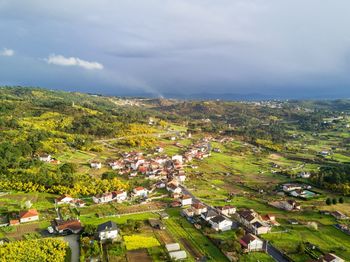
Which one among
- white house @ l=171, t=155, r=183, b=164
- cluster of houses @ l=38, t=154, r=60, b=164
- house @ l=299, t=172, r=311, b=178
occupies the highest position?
cluster of houses @ l=38, t=154, r=60, b=164

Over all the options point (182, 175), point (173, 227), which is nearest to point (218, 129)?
point (182, 175)

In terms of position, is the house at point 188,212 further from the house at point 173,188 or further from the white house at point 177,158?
the white house at point 177,158

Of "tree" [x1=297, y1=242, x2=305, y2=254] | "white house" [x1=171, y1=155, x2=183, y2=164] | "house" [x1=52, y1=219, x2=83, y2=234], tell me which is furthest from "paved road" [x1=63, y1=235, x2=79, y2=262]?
"white house" [x1=171, y1=155, x2=183, y2=164]

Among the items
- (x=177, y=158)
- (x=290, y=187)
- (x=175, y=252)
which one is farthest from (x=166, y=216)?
(x=177, y=158)

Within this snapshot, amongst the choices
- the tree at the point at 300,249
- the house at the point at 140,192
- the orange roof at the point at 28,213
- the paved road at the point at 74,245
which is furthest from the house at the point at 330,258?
the orange roof at the point at 28,213

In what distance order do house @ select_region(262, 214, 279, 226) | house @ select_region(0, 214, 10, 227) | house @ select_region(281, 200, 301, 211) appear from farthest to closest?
house @ select_region(281, 200, 301, 211), house @ select_region(262, 214, 279, 226), house @ select_region(0, 214, 10, 227)

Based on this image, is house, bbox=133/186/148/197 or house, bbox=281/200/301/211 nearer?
house, bbox=281/200/301/211

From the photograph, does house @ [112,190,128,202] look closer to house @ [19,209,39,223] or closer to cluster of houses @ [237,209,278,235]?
house @ [19,209,39,223]

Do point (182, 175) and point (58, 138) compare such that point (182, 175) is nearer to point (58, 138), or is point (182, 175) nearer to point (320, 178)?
point (320, 178)
